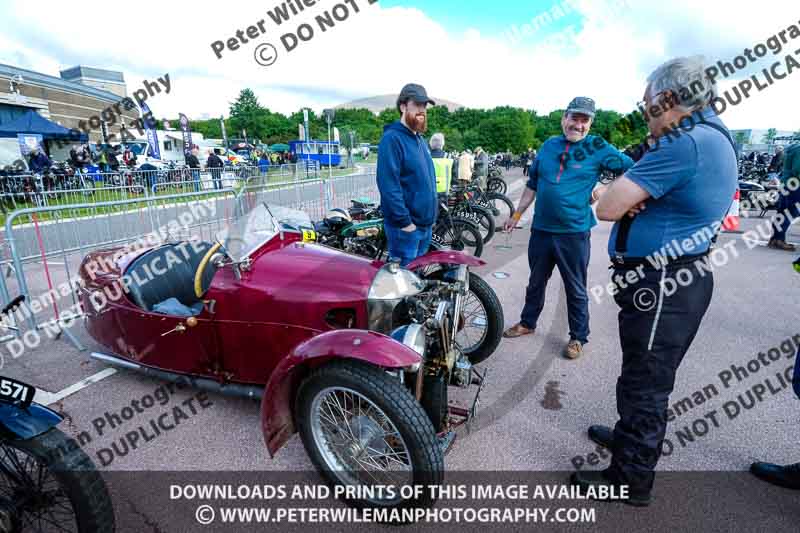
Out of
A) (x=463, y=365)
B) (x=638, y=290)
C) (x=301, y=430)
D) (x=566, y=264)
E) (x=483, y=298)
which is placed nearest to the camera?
(x=638, y=290)

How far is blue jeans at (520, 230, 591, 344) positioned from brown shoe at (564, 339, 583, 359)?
0.04 metres

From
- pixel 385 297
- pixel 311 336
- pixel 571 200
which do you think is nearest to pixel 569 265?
pixel 571 200

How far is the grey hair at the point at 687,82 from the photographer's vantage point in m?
1.63

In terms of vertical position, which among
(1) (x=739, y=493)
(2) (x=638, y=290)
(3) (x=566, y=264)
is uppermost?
(2) (x=638, y=290)

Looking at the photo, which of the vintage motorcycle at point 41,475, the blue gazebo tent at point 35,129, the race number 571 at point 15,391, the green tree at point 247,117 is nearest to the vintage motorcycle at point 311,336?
the vintage motorcycle at point 41,475

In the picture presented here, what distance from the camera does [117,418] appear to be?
2.74 metres

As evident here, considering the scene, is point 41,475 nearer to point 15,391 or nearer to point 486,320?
point 15,391

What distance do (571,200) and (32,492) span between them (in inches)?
139

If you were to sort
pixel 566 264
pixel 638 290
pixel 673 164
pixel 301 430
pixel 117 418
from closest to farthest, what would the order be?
pixel 673 164 → pixel 638 290 → pixel 301 430 → pixel 117 418 → pixel 566 264

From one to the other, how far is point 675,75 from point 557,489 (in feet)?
6.58

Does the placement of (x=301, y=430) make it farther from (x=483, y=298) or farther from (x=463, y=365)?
(x=483, y=298)

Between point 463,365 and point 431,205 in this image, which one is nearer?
point 463,365

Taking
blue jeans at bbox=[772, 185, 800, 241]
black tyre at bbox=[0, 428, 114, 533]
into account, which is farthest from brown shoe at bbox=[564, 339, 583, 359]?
blue jeans at bbox=[772, 185, 800, 241]

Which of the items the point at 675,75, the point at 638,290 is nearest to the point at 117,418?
the point at 638,290
